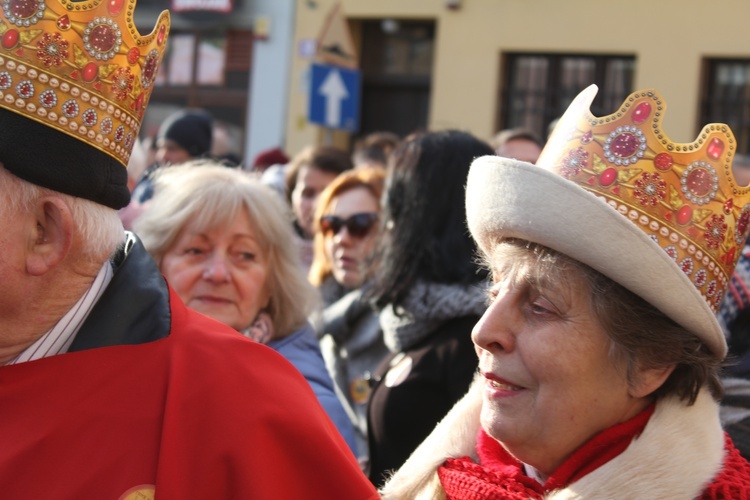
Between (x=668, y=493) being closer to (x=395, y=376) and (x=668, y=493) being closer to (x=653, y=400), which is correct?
(x=653, y=400)

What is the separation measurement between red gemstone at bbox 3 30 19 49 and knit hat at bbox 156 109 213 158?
5.54 m

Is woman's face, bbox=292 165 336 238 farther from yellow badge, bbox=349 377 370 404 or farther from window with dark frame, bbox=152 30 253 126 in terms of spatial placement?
window with dark frame, bbox=152 30 253 126

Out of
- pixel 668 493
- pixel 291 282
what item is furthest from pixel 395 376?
pixel 668 493

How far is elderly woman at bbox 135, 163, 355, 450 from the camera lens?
142 inches

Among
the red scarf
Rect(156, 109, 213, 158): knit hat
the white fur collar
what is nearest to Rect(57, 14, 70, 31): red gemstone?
the red scarf

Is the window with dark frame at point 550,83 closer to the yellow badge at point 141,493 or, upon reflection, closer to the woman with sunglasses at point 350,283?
the woman with sunglasses at point 350,283

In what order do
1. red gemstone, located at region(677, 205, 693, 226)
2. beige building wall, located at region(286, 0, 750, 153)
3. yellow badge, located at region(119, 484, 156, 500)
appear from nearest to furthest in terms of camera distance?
yellow badge, located at region(119, 484, 156, 500), red gemstone, located at region(677, 205, 693, 226), beige building wall, located at region(286, 0, 750, 153)

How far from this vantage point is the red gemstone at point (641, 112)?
225 centimetres

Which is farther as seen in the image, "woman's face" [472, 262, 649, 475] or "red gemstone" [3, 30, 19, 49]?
"woman's face" [472, 262, 649, 475]

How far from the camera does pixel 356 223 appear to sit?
4891mm

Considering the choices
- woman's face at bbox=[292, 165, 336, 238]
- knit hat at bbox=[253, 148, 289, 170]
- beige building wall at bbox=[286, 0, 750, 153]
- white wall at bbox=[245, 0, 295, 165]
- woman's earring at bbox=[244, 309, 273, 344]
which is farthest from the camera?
white wall at bbox=[245, 0, 295, 165]

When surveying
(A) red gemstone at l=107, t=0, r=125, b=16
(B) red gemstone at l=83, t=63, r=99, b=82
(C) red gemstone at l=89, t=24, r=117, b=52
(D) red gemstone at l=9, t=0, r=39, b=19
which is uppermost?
(A) red gemstone at l=107, t=0, r=125, b=16

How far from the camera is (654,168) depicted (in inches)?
86.8

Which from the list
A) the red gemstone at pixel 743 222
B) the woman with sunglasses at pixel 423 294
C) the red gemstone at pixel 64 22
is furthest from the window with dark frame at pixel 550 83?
the red gemstone at pixel 64 22
